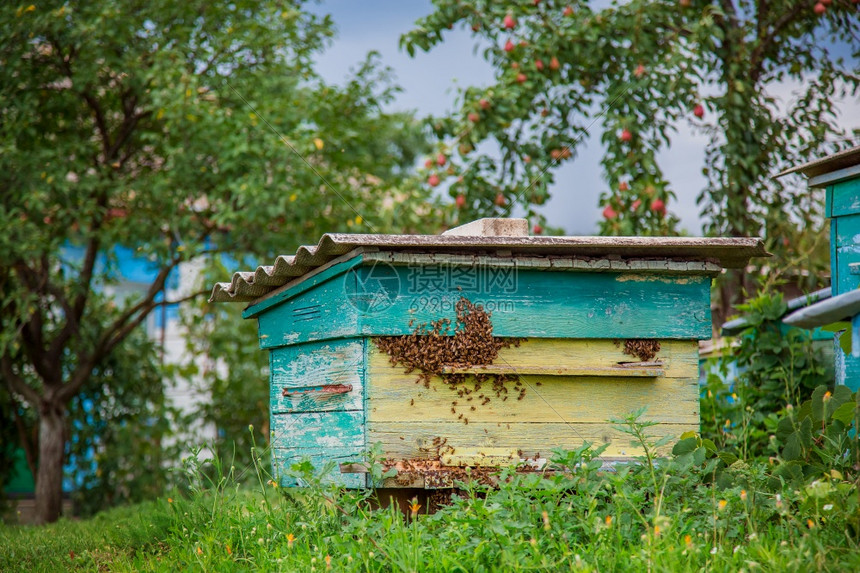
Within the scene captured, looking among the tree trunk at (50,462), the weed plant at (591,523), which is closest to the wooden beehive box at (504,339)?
the weed plant at (591,523)

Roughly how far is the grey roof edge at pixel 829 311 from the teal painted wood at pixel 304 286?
1755 mm

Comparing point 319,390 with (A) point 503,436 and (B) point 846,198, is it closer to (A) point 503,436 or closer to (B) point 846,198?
(A) point 503,436

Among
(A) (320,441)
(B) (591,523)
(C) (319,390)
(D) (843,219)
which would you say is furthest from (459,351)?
(D) (843,219)

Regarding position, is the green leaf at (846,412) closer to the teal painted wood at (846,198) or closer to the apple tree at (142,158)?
the teal painted wood at (846,198)

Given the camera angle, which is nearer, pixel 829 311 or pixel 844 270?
pixel 829 311

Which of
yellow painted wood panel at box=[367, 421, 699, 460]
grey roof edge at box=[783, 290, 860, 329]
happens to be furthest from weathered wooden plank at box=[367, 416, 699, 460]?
grey roof edge at box=[783, 290, 860, 329]

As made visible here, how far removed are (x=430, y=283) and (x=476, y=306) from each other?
A: 0.78 ft

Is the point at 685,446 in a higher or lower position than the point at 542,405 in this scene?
lower

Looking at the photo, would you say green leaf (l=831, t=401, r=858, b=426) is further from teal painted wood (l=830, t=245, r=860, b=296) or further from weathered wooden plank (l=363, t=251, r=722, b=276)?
teal painted wood (l=830, t=245, r=860, b=296)

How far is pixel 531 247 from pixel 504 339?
0.45 m

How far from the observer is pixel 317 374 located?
388 cm

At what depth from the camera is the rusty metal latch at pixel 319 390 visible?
11.8ft

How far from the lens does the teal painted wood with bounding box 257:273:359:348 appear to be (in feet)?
11.7

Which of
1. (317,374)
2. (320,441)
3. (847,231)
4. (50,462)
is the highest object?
(847,231)
